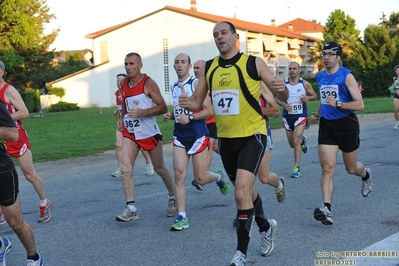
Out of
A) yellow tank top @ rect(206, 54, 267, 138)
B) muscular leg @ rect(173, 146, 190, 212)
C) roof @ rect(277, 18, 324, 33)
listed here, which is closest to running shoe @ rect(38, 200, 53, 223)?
muscular leg @ rect(173, 146, 190, 212)

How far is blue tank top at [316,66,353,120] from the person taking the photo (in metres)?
7.95

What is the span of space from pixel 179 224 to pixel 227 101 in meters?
2.15

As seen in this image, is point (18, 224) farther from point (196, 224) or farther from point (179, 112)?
point (179, 112)

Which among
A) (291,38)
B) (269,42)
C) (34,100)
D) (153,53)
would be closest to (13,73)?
(34,100)

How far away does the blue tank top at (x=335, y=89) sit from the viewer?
7.95 meters

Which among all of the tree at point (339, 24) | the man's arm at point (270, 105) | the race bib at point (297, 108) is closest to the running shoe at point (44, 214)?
the man's arm at point (270, 105)

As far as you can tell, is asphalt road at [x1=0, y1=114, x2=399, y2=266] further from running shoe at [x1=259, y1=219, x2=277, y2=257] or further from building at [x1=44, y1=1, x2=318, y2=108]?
building at [x1=44, y1=1, x2=318, y2=108]

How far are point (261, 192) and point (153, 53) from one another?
203ft

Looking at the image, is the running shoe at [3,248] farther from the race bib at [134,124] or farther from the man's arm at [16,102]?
the race bib at [134,124]

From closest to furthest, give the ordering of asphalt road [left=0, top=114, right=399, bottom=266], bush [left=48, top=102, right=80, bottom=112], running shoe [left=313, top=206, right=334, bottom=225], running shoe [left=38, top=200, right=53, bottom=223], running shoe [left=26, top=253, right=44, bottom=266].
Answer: running shoe [left=26, top=253, right=44, bottom=266] → asphalt road [left=0, top=114, right=399, bottom=266] → running shoe [left=313, top=206, right=334, bottom=225] → running shoe [left=38, top=200, right=53, bottom=223] → bush [left=48, top=102, right=80, bottom=112]

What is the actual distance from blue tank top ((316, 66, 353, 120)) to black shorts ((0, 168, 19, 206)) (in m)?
4.06

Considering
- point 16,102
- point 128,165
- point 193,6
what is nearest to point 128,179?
point 128,165

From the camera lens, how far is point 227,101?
19.9 ft

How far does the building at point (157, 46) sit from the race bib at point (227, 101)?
2379 inches
